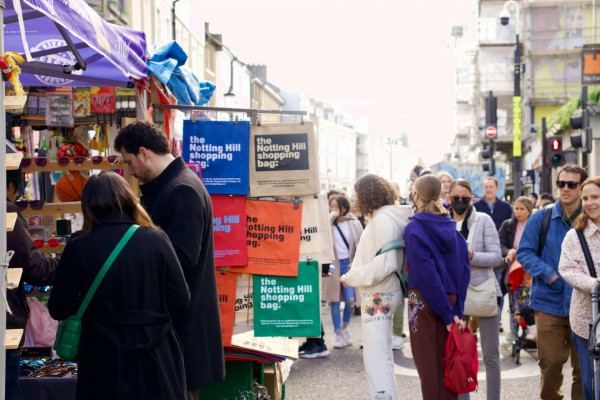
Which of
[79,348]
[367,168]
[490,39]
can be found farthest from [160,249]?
[367,168]

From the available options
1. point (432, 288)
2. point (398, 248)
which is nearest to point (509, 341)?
point (398, 248)

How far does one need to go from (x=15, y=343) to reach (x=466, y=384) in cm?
356

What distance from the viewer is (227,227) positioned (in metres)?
6.52

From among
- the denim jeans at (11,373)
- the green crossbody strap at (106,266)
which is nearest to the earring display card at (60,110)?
the denim jeans at (11,373)

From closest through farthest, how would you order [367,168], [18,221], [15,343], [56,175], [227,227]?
[15,343], [18,221], [227,227], [56,175], [367,168]

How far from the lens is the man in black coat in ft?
15.5

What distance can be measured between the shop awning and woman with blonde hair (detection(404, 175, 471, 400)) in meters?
2.14

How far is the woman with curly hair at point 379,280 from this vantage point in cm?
677

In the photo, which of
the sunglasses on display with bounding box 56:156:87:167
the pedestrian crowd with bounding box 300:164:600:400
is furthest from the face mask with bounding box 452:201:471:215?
the sunglasses on display with bounding box 56:156:87:167

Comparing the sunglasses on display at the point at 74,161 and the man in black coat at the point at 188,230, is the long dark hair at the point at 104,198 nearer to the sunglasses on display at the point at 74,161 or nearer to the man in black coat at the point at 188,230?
the man in black coat at the point at 188,230

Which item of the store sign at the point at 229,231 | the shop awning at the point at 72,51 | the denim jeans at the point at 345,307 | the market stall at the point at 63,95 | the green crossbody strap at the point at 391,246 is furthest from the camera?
the denim jeans at the point at 345,307

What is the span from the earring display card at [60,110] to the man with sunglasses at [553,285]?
136 inches

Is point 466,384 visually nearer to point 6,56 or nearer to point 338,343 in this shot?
point 6,56

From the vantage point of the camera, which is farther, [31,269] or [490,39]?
[490,39]
